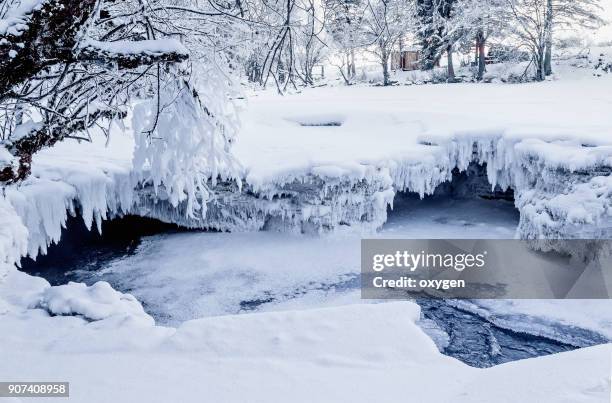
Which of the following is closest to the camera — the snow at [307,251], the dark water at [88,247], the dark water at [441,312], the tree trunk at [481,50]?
the snow at [307,251]

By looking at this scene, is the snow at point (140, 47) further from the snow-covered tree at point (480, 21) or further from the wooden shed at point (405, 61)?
the wooden shed at point (405, 61)

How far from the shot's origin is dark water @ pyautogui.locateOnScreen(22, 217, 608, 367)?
6.16 metres

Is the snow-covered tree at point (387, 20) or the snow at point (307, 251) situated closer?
the snow-covered tree at point (387, 20)

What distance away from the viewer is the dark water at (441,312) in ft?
20.2

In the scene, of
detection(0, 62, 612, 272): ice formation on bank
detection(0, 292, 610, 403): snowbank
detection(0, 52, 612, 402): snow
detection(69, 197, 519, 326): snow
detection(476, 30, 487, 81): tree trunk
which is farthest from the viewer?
detection(476, 30, 487, 81): tree trunk

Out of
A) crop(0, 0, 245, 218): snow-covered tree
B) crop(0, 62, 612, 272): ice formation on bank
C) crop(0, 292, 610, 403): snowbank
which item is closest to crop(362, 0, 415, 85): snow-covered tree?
crop(0, 0, 245, 218): snow-covered tree

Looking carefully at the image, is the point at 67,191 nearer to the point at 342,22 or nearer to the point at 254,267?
the point at 254,267

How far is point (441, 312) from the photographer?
23.8 ft

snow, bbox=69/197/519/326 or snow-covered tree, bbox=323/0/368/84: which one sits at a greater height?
snow-covered tree, bbox=323/0/368/84

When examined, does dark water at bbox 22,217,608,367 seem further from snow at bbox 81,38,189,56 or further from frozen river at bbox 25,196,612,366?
snow at bbox 81,38,189,56

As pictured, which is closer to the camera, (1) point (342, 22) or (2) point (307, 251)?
(1) point (342, 22)

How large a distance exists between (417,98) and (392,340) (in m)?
12.7

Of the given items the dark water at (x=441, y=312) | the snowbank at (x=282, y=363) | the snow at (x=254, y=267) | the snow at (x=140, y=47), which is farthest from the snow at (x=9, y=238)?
the dark water at (x=441, y=312)

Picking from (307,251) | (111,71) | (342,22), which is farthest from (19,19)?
(307,251)
